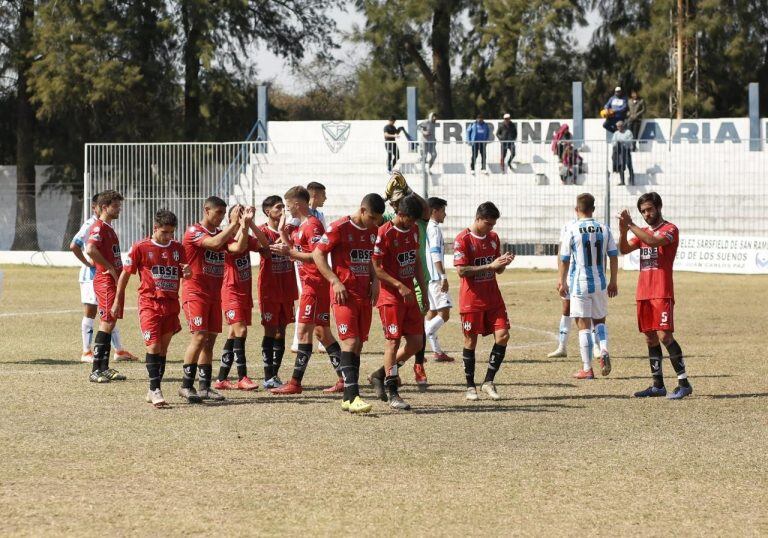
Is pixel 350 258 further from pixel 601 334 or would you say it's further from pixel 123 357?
pixel 123 357

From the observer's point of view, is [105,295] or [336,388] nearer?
[336,388]

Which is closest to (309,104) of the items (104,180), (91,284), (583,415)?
(104,180)

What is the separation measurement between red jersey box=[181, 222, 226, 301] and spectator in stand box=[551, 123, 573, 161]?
24.7 metres

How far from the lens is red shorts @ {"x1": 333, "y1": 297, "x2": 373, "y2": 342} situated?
415 inches

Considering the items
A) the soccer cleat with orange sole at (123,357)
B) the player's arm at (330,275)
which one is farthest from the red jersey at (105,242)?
the player's arm at (330,275)

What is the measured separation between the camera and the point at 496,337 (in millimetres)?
11578

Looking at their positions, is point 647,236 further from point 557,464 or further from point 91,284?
point 91,284

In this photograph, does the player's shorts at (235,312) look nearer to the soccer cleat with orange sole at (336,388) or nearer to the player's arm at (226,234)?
the soccer cleat with orange sole at (336,388)

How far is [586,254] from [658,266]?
5.10 ft

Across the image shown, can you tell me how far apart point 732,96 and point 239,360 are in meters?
37.9

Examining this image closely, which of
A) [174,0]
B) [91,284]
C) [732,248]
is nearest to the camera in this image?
[91,284]

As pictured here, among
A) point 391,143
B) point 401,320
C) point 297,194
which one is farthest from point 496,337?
point 391,143

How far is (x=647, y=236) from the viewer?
11.5 meters

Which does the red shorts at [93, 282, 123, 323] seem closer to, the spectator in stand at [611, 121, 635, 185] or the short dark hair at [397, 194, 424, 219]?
the short dark hair at [397, 194, 424, 219]
